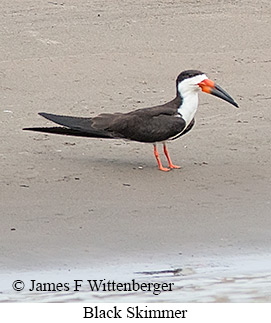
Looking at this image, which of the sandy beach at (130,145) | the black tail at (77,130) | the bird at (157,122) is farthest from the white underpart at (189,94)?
the black tail at (77,130)

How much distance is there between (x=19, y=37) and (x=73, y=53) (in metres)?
0.67

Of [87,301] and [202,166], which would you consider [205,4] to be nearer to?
[202,166]

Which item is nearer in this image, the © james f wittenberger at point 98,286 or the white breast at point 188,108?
the © james f wittenberger at point 98,286

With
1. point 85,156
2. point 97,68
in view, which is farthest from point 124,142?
point 97,68

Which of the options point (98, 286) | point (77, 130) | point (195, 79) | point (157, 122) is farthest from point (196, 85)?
point (98, 286)

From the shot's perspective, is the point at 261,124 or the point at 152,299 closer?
the point at 152,299

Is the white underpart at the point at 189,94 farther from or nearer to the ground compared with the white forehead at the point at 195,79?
nearer to the ground

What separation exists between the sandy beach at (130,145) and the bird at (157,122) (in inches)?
10.0

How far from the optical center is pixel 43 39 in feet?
39.6

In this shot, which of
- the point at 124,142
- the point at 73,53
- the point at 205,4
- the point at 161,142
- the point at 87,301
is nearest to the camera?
the point at 87,301

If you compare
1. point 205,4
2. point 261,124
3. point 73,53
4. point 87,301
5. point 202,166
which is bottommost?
point 87,301

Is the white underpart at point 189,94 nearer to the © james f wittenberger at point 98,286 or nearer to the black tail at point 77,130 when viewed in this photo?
the black tail at point 77,130

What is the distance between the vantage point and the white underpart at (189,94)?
8789 millimetres

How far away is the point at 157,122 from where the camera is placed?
876 cm
